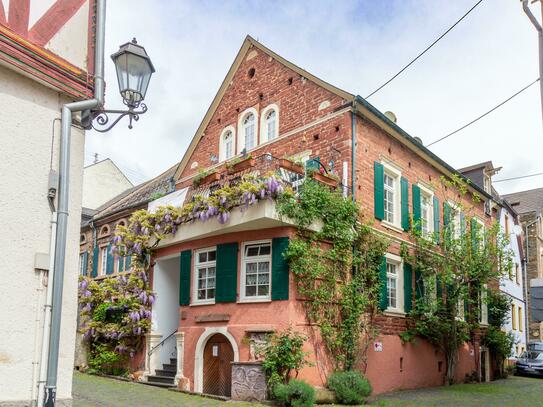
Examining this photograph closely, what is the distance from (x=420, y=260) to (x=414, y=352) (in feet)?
9.15

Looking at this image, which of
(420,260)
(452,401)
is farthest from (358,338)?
(420,260)

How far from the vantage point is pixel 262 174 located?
1469 cm

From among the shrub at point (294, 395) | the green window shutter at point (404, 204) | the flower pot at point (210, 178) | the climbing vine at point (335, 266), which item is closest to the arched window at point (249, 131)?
the flower pot at point (210, 178)

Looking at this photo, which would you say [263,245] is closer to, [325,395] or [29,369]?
[325,395]

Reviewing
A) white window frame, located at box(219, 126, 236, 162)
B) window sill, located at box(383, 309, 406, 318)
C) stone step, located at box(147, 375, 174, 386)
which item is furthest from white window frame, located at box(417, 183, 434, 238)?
stone step, located at box(147, 375, 174, 386)

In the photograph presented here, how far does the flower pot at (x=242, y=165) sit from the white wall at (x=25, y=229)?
8.38 meters

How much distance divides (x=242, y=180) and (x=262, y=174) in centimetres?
53

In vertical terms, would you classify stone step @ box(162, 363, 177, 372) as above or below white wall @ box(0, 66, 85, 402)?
below

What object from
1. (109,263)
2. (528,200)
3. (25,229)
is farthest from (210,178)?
(528,200)

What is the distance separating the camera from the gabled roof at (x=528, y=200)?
1586 inches

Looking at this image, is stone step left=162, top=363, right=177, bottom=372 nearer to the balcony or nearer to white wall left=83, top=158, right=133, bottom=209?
the balcony

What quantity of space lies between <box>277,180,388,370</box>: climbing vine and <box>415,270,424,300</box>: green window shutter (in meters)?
3.17

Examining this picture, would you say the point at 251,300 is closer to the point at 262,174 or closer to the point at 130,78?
the point at 262,174

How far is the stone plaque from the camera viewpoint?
43.3 feet
